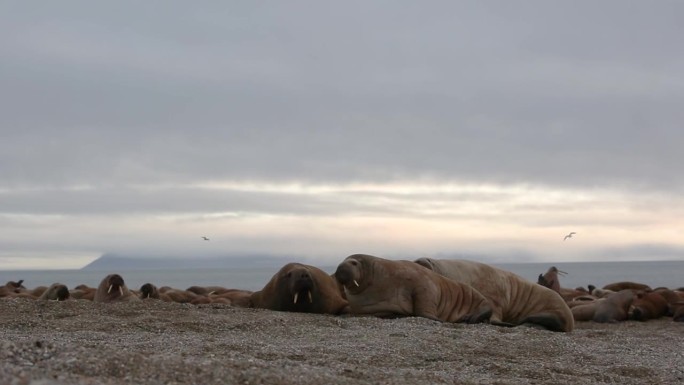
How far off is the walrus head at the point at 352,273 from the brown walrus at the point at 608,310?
5.16m

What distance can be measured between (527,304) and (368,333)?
4.30 metres

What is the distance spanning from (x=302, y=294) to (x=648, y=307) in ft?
23.7

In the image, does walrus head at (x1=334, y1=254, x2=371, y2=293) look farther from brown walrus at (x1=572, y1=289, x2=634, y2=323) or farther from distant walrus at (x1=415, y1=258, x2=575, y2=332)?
brown walrus at (x1=572, y1=289, x2=634, y2=323)

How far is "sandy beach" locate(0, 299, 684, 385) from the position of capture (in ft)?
18.2

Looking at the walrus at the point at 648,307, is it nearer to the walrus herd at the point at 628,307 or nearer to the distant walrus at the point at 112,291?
the walrus herd at the point at 628,307

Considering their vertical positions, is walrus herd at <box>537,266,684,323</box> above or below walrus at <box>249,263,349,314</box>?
below

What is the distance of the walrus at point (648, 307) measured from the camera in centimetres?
1689

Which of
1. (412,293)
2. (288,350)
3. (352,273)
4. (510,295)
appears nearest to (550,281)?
(510,295)

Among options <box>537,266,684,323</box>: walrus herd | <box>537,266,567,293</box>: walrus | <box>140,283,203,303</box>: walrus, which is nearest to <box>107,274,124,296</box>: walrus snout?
<box>140,283,203,303</box>: walrus

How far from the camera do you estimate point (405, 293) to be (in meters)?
12.9

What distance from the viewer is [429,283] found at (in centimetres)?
1295

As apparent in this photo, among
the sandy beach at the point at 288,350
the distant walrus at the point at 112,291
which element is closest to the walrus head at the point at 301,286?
the sandy beach at the point at 288,350

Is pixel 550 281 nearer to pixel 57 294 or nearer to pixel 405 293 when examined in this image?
pixel 405 293

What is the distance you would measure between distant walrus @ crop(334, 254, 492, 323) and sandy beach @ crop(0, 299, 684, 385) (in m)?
0.73
